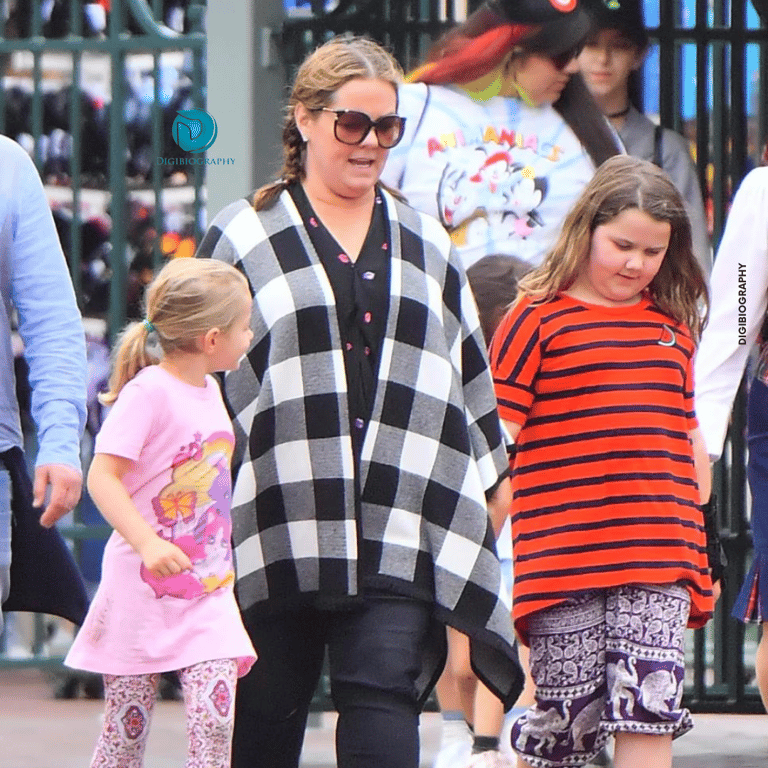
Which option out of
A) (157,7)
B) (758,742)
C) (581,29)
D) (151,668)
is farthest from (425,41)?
(151,668)

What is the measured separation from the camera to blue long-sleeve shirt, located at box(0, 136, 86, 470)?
4066mm

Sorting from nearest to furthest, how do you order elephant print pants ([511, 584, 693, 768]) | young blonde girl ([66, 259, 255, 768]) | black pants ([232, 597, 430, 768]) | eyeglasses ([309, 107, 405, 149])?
black pants ([232, 597, 430, 768]) < eyeglasses ([309, 107, 405, 149]) < young blonde girl ([66, 259, 255, 768]) < elephant print pants ([511, 584, 693, 768])

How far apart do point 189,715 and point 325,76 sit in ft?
4.42

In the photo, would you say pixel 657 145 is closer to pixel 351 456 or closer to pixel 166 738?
pixel 166 738

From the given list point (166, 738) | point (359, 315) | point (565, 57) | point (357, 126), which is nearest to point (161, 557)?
point (359, 315)

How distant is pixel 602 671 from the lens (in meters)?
4.52

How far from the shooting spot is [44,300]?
4102 mm

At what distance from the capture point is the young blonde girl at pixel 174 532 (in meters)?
4.18

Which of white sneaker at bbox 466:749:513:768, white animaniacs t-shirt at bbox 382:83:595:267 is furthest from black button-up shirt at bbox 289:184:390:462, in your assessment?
white animaniacs t-shirt at bbox 382:83:595:267

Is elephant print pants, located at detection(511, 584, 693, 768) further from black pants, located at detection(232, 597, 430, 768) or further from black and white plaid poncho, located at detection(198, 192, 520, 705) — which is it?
black pants, located at detection(232, 597, 430, 768)

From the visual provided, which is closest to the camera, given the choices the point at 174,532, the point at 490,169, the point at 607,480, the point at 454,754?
the point at 174,532

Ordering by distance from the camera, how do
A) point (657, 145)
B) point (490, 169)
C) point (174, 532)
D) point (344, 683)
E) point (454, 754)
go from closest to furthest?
1. point (344, 683)
2. point (174, 532)
3. point (454, 754)
4. point (490, 169)
5. point (657, 145)

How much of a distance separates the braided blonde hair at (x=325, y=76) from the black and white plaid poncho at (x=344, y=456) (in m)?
0.08

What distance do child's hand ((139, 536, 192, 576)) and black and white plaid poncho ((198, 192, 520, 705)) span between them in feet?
0.42
